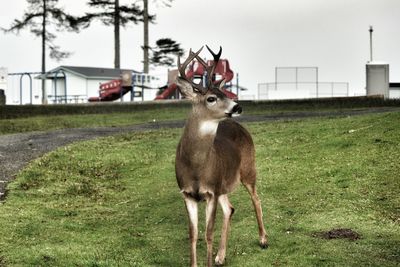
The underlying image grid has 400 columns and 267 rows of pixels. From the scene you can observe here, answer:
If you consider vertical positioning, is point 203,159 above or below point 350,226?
above

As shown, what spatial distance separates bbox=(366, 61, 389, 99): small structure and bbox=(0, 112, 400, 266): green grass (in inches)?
849

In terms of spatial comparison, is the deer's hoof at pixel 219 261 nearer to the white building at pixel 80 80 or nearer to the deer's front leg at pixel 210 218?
the deer's front leg at pixel 210 218

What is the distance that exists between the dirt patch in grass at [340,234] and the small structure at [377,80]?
32.6m

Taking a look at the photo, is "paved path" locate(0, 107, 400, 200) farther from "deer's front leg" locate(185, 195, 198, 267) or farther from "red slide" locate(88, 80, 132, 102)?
"red slide" locate(88, 80, 132, 102)

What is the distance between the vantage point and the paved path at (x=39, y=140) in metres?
18.9

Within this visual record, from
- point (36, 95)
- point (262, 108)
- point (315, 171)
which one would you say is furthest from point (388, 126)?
point (36, 95)

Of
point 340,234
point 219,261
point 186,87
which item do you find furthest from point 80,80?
point 186,87

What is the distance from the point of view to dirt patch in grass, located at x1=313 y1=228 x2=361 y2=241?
11.8m

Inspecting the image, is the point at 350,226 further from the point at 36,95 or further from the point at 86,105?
the point at 36,95

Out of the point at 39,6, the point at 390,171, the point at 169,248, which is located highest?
the point at 39,6

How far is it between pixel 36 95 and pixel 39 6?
8.08 meters

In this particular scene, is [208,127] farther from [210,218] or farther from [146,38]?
[146,38]

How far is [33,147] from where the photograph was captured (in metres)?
22.2

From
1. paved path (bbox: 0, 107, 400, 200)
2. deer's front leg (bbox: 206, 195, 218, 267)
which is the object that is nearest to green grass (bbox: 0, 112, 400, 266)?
paved path (bbox: 0, 107, 400, 200)
